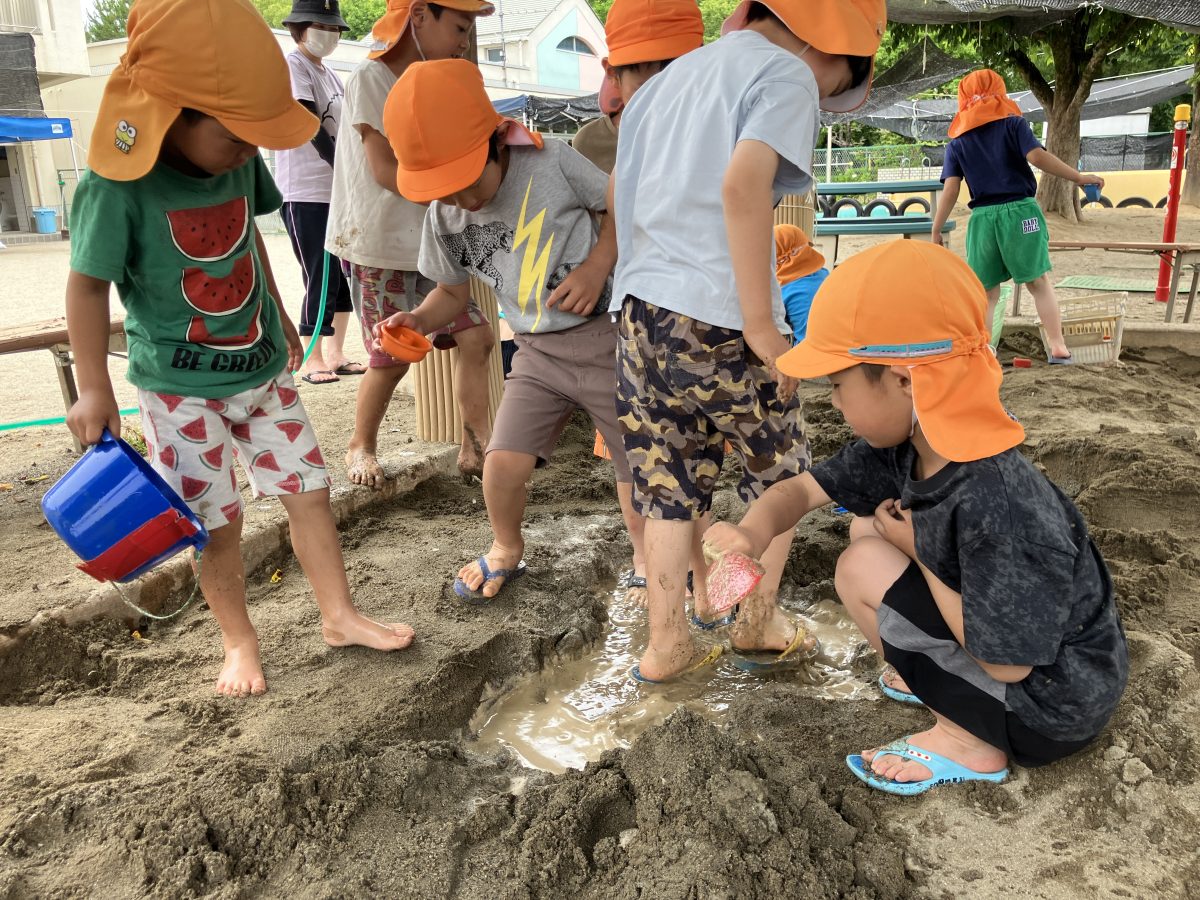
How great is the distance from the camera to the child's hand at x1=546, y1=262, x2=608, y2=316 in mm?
2461

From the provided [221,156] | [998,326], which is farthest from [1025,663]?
[998,326]

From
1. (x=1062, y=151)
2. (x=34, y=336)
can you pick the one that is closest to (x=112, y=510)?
(x=34, y=336)

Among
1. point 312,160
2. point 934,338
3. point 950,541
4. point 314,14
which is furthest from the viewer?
point 312,160

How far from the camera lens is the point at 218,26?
190 centimetres

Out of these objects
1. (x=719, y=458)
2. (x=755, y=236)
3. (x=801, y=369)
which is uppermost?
(x=755, y=236)

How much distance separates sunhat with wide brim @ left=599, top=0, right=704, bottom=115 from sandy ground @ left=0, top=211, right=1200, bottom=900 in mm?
1579

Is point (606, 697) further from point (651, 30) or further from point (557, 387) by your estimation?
point (651, 30)

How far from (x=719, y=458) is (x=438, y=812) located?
1058 millimetres

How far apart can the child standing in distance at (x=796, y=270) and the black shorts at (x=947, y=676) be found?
1.60m

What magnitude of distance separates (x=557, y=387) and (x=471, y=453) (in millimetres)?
1253

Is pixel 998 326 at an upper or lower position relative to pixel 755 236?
lower

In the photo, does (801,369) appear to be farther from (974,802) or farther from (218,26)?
(218,26)

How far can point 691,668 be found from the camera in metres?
2.38

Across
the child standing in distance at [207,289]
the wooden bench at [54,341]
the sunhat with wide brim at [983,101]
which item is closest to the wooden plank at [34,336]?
the wooden bench at [54,341]
